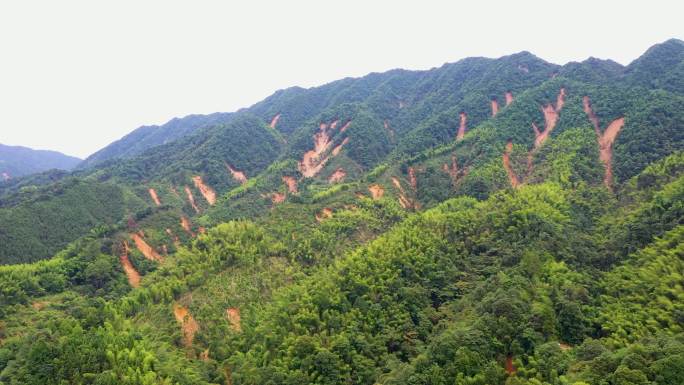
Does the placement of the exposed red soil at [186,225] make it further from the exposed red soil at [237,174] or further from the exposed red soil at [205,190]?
the exposed red soil at [237,174]

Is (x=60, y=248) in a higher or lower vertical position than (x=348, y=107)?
lower

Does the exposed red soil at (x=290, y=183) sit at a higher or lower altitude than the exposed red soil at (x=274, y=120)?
lower

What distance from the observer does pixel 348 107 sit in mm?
129375

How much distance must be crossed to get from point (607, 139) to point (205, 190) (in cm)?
8062

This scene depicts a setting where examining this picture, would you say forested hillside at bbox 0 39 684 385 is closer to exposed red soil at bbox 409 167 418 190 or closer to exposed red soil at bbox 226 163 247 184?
exposed red soil at bbox 409 167 418 190

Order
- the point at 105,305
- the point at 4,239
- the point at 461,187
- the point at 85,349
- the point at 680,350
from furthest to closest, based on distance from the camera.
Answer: the point at 461,187, the point at 4,239, the point at 105,305, the point at 85,349, the point at 680,350

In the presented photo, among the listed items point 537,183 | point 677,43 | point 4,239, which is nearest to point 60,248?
point 4,239

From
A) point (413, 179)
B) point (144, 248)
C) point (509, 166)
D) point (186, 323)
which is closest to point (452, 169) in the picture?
point (413, 179)

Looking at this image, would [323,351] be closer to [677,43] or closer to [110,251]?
[110,251]

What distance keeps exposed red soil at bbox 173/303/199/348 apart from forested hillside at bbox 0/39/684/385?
34 centimetres

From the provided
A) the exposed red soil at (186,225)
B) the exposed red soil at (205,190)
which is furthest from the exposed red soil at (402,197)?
the exposed red soil at (205,190)

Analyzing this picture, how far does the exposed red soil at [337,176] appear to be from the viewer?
97.7 m

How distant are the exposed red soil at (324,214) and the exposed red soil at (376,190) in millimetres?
9293

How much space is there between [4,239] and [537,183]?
77.6 metres
